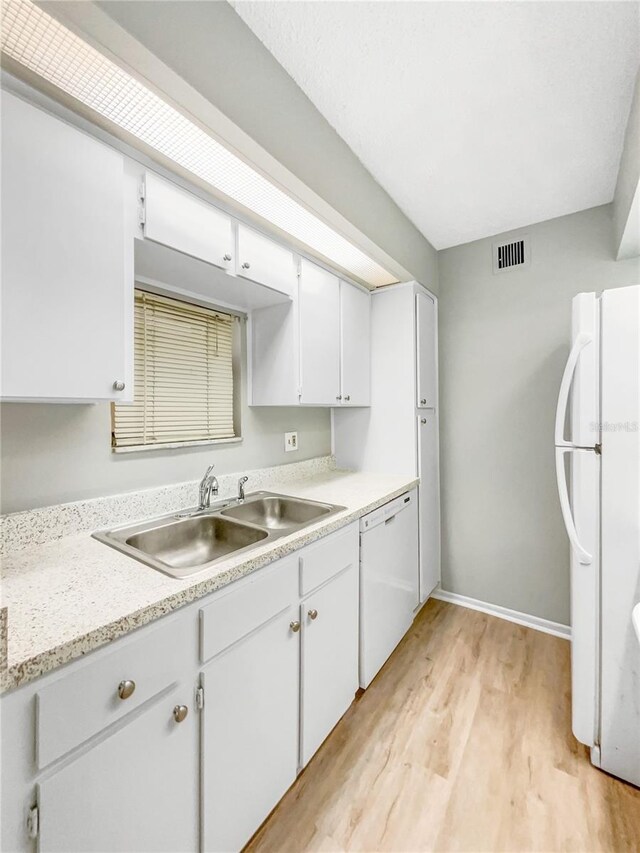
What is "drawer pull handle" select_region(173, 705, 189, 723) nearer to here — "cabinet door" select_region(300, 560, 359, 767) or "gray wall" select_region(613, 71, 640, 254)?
"cabinet door" select_region(300, 560, 359, 767)

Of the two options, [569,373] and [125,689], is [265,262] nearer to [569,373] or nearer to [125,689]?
[569,373]

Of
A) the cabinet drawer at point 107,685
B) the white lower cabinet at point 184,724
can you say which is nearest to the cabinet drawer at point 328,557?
the white lower cabinet at point 184,724

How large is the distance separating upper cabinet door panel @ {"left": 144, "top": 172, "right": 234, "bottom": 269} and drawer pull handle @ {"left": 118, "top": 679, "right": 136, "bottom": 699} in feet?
4.17

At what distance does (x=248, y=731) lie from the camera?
108 centimetres

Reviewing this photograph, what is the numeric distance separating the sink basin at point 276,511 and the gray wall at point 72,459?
0.24 metres

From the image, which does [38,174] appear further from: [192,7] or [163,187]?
[192,7]

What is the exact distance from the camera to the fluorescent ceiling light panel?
83 cm

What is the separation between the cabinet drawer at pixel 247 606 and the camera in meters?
0.97

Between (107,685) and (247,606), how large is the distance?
15.4 inches

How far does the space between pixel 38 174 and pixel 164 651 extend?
4.02 ft

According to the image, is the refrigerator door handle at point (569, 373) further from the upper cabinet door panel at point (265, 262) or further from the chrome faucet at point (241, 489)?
the chrome faucet at point (241, 489)

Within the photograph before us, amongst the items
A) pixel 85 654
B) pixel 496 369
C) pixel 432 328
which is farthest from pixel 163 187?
pixel 496 369

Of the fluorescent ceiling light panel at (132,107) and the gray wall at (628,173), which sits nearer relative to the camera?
the fluorescent ceiling light panel at (132,107)

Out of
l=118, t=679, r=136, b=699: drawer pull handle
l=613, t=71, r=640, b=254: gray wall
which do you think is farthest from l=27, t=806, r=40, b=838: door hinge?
l=613, t=71, r=640, b=254: gray wall
